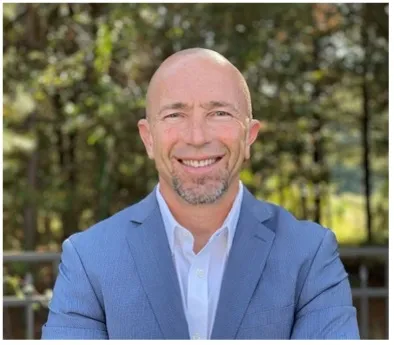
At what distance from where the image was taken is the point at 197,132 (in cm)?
170

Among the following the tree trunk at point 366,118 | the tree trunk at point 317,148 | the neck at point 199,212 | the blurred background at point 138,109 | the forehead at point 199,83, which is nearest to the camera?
the forehead at point 199,83

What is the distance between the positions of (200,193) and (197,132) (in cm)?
16

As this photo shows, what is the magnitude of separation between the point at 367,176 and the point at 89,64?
273 inches

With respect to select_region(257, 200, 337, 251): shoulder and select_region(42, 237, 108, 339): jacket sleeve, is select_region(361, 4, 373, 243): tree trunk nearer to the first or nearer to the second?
select_region(257, 200, 337, 251): shoulder

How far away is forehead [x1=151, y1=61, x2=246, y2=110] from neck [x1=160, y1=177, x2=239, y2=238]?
251 millimetres

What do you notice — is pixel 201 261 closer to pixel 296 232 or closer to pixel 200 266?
pixel 200 266

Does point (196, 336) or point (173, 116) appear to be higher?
point (173, 116)

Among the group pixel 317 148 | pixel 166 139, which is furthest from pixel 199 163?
pixel 317 148

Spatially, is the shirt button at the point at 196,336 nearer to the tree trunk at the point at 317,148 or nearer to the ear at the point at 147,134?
the ear at the point at 147,134

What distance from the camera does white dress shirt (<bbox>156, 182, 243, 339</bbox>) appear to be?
69.4 inches

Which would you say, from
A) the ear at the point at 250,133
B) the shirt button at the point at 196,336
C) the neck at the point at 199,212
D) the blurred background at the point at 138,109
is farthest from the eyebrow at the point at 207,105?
the blurred background at the point at 138,109

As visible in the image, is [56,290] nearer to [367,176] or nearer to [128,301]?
[128,301]

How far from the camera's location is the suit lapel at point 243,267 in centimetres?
172

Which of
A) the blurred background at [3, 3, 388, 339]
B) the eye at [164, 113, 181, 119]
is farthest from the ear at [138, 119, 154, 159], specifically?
the blurred background at [3, 3, 388, 339]
